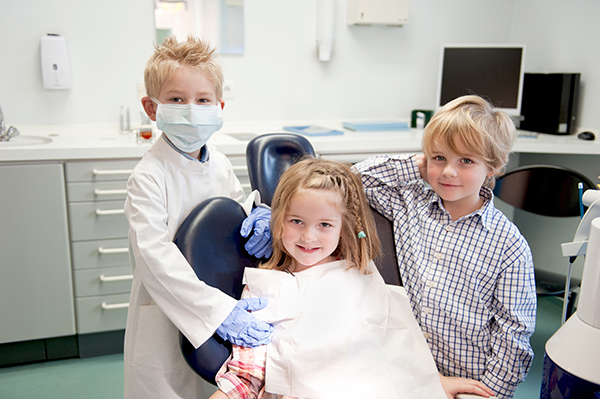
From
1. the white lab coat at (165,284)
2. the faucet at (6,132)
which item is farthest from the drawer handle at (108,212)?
the white lab coat at (165,284)

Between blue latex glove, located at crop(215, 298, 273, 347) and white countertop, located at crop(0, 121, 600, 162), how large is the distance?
4.26ft

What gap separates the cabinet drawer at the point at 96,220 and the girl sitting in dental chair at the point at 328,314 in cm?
126

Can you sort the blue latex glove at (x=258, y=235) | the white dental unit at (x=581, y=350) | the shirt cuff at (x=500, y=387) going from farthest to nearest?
1. the blue latex glove at (x=258, y=235)
2. the shirt cuff at (x=500, y=387)
3. the white dental unit at (x=581, y=350)

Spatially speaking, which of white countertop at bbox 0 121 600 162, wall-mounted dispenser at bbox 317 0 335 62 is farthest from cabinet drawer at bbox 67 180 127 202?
wall-mounted dispenser at bbox 317 0 335 62

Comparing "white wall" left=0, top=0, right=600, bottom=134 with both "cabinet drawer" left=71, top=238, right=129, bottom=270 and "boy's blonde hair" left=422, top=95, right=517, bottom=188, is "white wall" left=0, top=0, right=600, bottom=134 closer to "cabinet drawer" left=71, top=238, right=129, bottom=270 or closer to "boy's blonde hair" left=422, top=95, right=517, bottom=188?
"cabinet drawer" left=71, top=238, right=129, bottom=270

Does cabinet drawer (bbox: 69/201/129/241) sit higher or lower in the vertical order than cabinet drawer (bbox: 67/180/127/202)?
lower

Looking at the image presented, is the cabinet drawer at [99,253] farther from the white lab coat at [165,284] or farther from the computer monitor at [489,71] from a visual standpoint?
the computer monitor at [489,71]

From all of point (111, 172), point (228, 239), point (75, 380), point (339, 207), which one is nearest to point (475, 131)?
point (339, 207)

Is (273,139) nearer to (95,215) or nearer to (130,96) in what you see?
(95,215)

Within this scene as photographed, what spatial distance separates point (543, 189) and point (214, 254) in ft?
5.26

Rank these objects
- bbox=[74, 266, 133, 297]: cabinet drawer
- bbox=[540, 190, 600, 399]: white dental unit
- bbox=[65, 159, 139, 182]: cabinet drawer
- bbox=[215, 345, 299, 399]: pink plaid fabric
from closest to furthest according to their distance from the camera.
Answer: bbox=[540, 190, 600, 399]: white dental unit, bbox=[215, 345, 299, 399]: pink plaid fabric, bbox=[65, 159, 139, 182]: cabinet drawer, bbox=[74, 266, 133, 297]: cabinet drawer

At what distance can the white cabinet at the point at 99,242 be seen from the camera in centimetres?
225

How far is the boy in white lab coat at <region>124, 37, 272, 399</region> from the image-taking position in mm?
1170

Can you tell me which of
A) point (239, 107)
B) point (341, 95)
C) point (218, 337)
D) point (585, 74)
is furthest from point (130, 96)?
point (585, 74)
